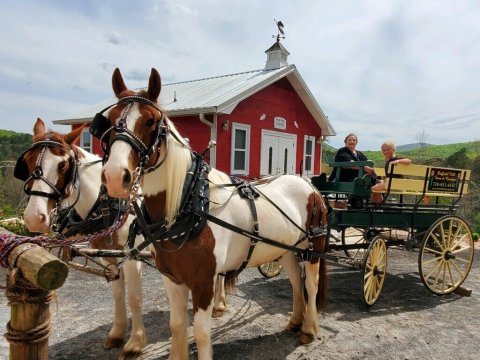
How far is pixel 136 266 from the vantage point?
3354 mm

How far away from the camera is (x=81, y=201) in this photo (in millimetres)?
3275

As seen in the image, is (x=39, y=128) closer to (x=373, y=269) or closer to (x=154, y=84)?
(x=154, y=84)

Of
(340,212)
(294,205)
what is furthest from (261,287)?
(294,205)

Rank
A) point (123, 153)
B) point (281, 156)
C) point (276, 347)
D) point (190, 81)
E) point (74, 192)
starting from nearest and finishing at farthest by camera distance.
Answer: point (123, 153), point (74, 192), point (276, 347), point (281, 156), point (190, 81)

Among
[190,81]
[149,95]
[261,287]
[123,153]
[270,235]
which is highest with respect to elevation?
[190,81]

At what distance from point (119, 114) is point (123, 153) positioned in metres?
0.32

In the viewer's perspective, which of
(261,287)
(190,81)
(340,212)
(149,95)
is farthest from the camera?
(190,81)

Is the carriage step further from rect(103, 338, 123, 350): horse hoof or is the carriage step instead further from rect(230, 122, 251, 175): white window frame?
rect(230, 122, 251, 175): white window frame

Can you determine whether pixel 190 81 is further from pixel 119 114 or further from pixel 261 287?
pixel 119 114

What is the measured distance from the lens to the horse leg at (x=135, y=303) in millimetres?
3324

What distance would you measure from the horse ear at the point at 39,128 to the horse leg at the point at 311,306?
118 inches

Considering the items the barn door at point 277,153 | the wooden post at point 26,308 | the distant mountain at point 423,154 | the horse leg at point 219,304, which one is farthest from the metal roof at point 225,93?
the wooden post at point 26,308

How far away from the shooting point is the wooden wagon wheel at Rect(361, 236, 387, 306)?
445 cm

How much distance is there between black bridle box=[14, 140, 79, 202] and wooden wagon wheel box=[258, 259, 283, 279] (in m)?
3.68
